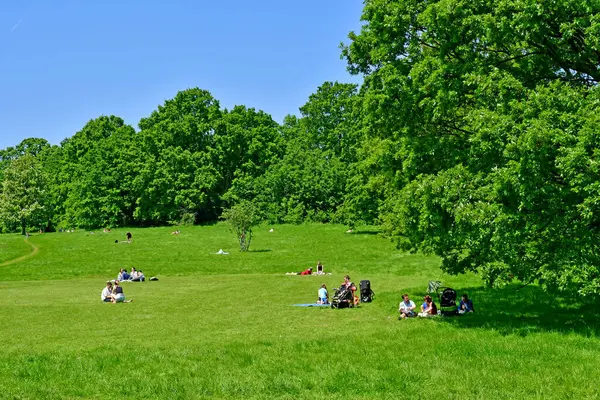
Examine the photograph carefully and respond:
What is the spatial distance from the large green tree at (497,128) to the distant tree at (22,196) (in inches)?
3798

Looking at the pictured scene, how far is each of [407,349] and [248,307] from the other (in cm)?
1222

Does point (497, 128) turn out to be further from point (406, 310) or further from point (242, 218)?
point (242, 218)

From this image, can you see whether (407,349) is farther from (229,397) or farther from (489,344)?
(229,397)

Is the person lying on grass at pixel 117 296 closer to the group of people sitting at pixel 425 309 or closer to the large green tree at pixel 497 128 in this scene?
the group of people sitting at pixel 425 309

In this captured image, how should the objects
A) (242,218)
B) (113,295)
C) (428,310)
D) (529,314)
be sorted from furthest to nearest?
(242,218)
(113,295)
(428,310)
(529,314)

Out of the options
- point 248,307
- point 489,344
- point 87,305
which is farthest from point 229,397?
point 87,305

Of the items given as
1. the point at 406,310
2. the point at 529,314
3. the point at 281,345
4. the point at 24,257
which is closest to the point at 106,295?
the point at 406,310

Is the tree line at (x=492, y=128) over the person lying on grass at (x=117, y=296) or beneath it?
over

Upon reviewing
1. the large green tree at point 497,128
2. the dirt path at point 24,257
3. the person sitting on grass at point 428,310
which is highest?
the large green tree at point 497,128

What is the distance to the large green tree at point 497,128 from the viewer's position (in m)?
17.5

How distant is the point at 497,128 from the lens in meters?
18.6

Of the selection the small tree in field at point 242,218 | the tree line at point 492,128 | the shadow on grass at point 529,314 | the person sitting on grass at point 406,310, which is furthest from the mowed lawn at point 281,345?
the small tree in field at point 242,218

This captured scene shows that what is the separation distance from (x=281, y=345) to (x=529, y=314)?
11.5 meters

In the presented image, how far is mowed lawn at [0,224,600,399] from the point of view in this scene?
519 inches
